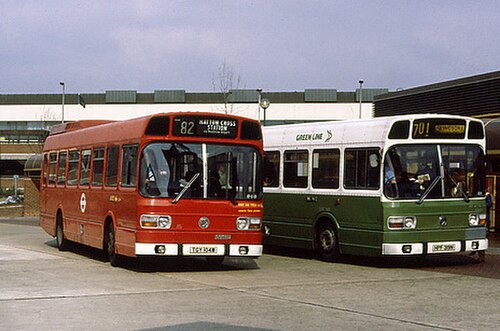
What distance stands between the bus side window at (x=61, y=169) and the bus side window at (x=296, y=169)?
205 inches

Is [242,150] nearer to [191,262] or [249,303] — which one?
[191,262]

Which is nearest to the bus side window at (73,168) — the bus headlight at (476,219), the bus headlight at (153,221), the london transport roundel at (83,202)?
the london transport roundel at (83,202)

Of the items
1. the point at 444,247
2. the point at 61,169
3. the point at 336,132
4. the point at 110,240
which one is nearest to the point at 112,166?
the point at 110,240

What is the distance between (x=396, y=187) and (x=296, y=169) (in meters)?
3.51

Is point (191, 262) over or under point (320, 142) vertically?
under

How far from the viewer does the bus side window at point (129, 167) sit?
1662 cm

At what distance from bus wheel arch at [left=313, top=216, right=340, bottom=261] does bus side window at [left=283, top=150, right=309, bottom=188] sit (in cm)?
96

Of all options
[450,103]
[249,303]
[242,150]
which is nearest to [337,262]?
[242,150]

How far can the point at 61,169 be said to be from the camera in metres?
22.8

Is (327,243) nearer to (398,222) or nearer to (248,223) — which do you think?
(398,222)

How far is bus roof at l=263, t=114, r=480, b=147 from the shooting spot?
1775cm

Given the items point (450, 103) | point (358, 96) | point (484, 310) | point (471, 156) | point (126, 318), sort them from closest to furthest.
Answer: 1. point (126, 318)
2. point (484, 310)
3. point (471, 156)
4. point (450, 103)
5. point (358, 96)

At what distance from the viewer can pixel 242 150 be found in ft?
56.0

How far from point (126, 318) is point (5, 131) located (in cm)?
6931
